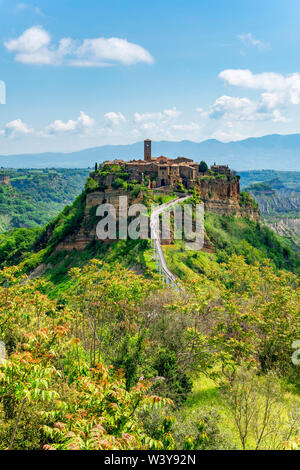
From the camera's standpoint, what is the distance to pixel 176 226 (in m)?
Answer: 60.2

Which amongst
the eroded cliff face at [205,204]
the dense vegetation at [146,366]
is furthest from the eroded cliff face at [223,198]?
the dense vegetation at [146,366]

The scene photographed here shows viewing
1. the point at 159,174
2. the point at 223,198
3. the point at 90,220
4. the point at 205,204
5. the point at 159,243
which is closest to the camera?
the point at 159,243

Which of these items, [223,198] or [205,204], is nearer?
[205,204]

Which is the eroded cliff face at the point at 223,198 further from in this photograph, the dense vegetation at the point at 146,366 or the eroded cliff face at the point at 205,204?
the dense vegetation at the point at 146,366

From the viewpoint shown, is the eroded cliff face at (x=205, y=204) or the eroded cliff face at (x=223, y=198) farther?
the eroded cliff face at (x=223, y=198)

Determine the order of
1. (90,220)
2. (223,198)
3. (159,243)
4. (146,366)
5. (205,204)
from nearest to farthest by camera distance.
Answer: (146,366) < (159,243) < (90,220) < (205,204) < (223,198)

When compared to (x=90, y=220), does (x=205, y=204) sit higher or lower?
higher

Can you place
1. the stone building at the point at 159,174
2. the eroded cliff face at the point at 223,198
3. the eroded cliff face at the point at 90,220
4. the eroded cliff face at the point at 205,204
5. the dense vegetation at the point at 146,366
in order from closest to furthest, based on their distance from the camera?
the dense vegetation at the point at 146,366
the eroded cliff face at the point at 90,220
the eroded cliff face at the point at 205,204
the stone building at the point at 159,174
the eroded cliff face at the point at 223,198

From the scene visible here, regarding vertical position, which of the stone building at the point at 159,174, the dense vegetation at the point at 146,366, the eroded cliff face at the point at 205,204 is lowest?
the dense vegetation at the point at 146,366

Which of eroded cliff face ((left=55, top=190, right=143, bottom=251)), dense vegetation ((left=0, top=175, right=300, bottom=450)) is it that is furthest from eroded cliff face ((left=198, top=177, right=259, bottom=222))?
dense vegetation ((left=0, top=175, right=300, bottom=450))

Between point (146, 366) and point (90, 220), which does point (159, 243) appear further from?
point (146, 366)

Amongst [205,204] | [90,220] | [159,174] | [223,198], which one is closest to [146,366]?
[90,220]

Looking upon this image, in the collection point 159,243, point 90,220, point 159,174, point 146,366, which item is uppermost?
point 159,174
